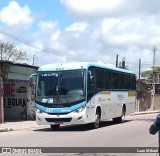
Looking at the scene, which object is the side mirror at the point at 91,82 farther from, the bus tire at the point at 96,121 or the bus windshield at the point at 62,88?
the bus tire at the point at 96,121

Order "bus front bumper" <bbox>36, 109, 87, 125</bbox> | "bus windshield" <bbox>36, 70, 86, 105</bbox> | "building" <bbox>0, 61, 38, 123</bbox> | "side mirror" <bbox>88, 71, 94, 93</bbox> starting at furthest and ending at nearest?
"building" <bbox>0, 61, 38, 123</bbox> → "side mirror" <bbox>88, 71, 94, 93</bbox> → "bus windshield" <bbox>36, 70, 86, 105</bbox> → "bus front bumper" <bbox>36, 109, 87, 125</bbox>

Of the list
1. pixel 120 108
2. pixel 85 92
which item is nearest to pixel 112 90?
pixel 120 108

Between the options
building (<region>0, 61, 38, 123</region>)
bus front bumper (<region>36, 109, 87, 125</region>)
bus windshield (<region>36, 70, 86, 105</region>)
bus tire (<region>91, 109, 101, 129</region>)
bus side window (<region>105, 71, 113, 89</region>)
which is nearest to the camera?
bus front bumper (<region>36, 109, 87, 125</region>)

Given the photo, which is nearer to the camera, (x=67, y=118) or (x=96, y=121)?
(x=67, y=118)

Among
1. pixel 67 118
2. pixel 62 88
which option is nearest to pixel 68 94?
pixel 62 88

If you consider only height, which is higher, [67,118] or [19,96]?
[19,96]

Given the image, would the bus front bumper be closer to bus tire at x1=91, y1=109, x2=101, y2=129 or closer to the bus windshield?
the bus windshield

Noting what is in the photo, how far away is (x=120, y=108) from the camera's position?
83.9 feet

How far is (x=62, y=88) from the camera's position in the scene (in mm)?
19047

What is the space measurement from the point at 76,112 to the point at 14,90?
10.6 m

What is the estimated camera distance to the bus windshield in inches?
747

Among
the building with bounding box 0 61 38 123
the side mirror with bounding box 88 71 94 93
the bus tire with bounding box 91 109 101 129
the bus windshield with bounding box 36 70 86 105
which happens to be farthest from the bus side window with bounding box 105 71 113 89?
the building with bounding box 0 61 38 123

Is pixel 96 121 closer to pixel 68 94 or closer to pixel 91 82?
pixel 91 82

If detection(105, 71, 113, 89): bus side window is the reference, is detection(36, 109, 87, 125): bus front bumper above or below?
below
